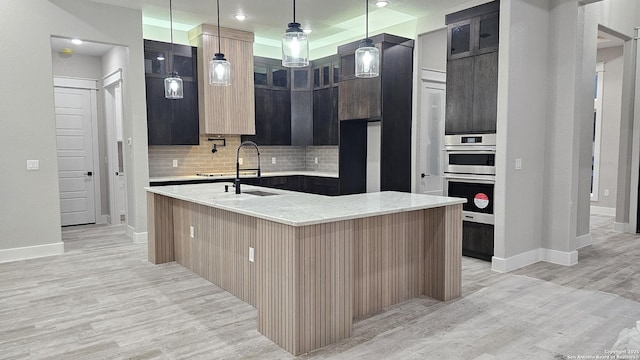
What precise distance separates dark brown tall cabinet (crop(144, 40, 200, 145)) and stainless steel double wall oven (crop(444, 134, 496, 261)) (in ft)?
12.8

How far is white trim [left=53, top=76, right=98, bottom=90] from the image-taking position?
719 cm

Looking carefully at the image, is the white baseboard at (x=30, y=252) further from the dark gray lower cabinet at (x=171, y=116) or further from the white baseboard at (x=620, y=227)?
the white baseboard at (x=620, y=227)

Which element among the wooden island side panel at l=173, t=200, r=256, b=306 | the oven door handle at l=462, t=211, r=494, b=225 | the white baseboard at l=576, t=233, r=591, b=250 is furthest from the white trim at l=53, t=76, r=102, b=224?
the white baseboard at l=576, t=233, r=591, b=250

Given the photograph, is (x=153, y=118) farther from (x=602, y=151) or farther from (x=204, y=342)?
(x=602, y=151)

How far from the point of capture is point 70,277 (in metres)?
4.35

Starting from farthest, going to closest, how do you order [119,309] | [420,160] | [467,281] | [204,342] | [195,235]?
[420,160] → [195,235] → [467,281] → [119,309] → [204,342]

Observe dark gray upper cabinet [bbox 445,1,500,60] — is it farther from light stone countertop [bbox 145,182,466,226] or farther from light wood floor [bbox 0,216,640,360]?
light wood floor [bbox 0,216,640,360]

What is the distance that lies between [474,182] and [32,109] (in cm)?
531

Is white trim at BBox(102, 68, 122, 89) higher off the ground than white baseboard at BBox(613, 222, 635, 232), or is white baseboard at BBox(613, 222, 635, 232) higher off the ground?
white trim at BBox(102, 68, 122, 89)

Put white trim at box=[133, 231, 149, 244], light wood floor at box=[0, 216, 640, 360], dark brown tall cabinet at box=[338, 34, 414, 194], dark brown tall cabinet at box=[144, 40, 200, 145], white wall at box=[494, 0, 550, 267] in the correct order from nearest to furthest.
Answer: light wood floor at box=[0, 216, 640, 360] < white wall at box=[494, 0, 550, 267] < dark brown tall cabinet at box=[338, 34, 414, 194] < white trim at box=[133, 231, 149, 244] < dark brown tall cabinet at box=[144, 40, 200, 145]

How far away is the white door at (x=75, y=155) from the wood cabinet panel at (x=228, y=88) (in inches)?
95.1

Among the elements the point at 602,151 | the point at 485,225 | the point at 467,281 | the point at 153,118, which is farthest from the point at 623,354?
the point at 602,151

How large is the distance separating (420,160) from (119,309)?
4.38 metres

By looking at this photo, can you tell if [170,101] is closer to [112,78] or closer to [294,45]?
[112,78]
